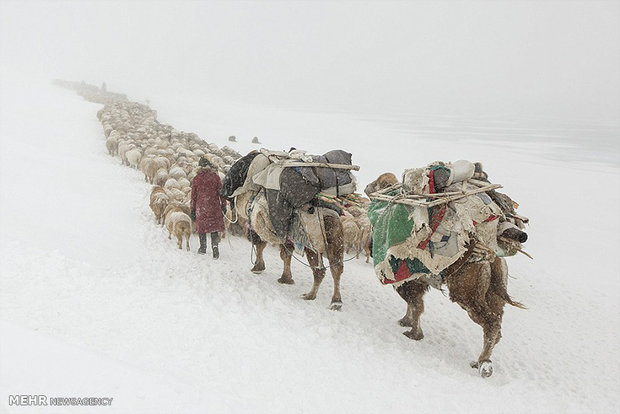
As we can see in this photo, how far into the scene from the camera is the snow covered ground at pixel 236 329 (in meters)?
3.32

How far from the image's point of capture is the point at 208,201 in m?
6.85

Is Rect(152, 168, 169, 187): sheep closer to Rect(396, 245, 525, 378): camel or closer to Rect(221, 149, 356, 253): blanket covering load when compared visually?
Rect(221, 149, 356, 253): blanket covering load

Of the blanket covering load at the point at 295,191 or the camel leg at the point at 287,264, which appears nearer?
the blanket covering load at the point at 295,191

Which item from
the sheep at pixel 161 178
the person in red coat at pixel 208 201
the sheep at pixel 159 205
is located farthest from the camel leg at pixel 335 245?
the sheep at pixel 161 178

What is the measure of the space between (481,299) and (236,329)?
2924 mm

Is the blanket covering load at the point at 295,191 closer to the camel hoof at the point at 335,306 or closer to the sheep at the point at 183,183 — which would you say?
the camel hoof at the point at 335,306

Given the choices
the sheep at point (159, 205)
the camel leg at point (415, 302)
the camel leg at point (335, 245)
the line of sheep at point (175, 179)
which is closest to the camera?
the camel leg at point (415, 302)

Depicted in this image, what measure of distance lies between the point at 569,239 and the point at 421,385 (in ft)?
33.8

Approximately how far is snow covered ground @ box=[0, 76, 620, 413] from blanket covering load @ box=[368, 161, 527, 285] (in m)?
1.05

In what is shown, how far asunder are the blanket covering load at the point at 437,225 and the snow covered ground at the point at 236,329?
105 centimetres

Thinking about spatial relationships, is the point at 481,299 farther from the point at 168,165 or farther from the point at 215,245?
the point at 168,165

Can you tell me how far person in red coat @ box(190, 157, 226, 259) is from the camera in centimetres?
682

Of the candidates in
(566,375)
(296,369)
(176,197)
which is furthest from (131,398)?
(176,197)

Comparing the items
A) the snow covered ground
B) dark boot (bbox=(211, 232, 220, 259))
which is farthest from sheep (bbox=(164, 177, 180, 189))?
dark boot (bbox=(211, 232, 220, 259))
